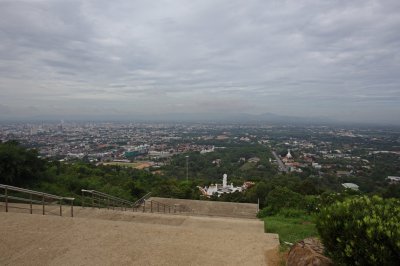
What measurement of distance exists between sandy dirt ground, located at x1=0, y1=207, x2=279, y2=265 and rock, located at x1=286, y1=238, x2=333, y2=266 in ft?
1.76

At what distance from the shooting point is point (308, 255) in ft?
12.4

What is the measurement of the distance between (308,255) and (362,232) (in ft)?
3.19

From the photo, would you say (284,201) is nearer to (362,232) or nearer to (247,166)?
(362,232)

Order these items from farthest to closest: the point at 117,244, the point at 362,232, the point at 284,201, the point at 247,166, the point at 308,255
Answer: the point at 247,166 < the point at 284,201 < the point at 117,244 < the point at 308,255 < the point at 362,232

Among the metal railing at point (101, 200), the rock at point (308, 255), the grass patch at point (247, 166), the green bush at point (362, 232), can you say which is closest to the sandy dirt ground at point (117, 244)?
the rock at point (308, 255)

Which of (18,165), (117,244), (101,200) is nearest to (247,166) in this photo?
(18,165)

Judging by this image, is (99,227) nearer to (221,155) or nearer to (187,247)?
(187,247)

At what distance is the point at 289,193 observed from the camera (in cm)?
1362

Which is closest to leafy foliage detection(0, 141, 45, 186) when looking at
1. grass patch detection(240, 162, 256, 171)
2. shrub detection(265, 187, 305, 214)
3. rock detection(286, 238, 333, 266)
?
shrub detection(265, 187, 305, 214)

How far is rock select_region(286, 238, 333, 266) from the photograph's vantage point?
3602mm

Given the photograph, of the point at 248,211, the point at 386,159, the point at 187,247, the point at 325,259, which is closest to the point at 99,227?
the point at 187,247

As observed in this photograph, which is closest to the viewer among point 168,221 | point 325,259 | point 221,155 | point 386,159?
point 325,259

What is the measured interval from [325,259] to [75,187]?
13.9 metres

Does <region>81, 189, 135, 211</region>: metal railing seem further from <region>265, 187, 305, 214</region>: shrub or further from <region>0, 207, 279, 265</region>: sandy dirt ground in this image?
<region>265, 187, 305, 214</region>: shrub
